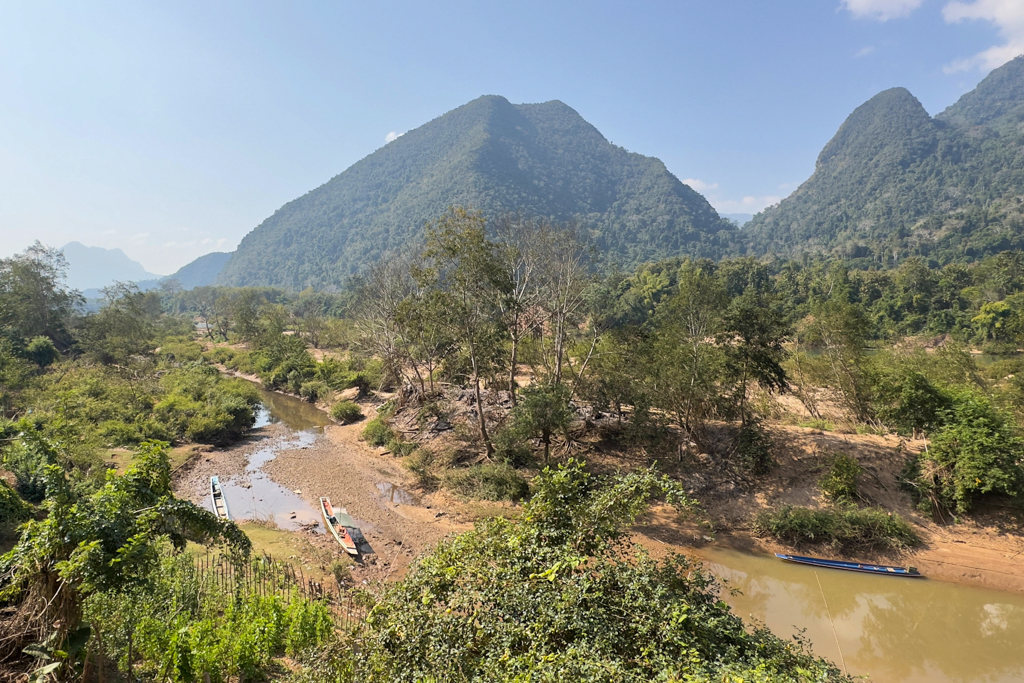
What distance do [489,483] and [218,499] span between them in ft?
36.0

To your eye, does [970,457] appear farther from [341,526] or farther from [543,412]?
[341,526]

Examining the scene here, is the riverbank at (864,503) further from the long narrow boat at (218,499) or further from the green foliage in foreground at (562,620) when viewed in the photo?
the long narrow boat at (218,499)

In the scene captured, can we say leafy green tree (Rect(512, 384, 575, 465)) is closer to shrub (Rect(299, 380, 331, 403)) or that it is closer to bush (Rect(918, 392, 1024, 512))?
bush (Rect(918, 392, 1024, 512))

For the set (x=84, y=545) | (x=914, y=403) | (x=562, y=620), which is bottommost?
(x=914, y=403)

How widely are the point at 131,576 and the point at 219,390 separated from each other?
30434 millimetres

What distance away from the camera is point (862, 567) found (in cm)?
1355

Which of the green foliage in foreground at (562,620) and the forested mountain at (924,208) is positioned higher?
the forested mountain at (924,208)

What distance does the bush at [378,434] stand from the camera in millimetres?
25328

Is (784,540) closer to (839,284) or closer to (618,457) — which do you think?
(618,457)

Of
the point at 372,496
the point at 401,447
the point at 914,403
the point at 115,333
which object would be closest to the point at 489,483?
the point at 372,496

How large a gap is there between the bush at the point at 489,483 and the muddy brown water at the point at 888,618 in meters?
7.11

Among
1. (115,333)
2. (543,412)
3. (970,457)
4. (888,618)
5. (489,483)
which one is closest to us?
(888,618)

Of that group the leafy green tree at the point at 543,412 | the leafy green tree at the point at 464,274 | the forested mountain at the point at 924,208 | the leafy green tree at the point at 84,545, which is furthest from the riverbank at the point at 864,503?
the forested mountain at the point at 924,208

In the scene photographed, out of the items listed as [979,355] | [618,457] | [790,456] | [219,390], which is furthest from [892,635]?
[979,355]
